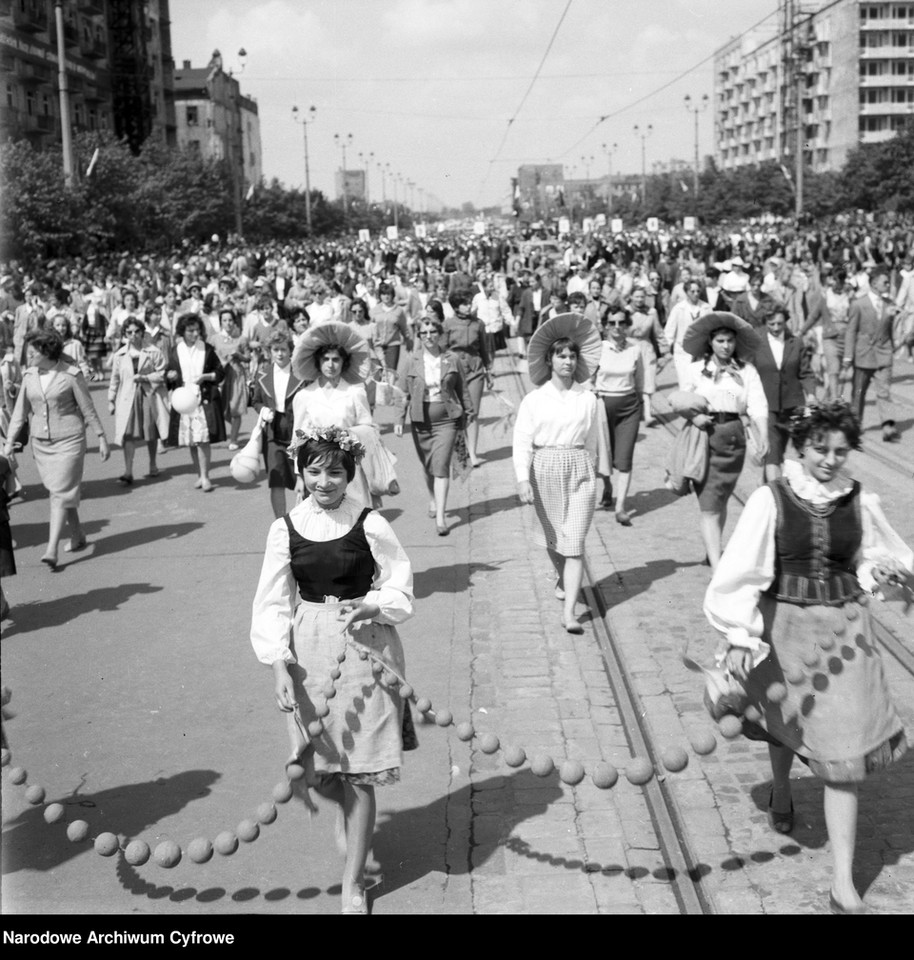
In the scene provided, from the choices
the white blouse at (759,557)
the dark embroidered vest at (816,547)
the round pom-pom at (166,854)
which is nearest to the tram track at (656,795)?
the white blouse at (759,557)

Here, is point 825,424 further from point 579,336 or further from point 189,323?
point 189,323

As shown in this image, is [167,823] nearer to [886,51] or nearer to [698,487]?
[698,487]

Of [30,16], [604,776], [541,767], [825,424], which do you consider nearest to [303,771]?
[541,767]

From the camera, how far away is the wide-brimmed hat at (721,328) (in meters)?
8.39

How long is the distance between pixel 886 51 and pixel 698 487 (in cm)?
8669

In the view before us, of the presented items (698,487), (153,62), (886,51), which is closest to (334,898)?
(698,487)

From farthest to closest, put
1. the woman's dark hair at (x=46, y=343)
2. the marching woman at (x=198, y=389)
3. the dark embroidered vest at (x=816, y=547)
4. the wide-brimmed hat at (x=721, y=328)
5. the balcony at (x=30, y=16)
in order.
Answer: the balcony at (x=30, y=16) → the marching woman at (x=198, y=389) → the woman's dark hair at (x=46, y=343) → the wide-brimmed hat at (x=721, y=328) → the dark embroidered vest at (x=816, y=547)

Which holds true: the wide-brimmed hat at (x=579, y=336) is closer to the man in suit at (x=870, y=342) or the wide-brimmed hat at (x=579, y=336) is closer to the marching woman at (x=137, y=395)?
the marching woman at (x=137, y=395)

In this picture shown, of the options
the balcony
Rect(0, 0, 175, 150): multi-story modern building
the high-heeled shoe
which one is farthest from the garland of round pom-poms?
the balcony

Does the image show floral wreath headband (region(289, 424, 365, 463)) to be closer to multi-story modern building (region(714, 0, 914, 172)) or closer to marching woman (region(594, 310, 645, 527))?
marching woman (region(594, 310, 645, 527))

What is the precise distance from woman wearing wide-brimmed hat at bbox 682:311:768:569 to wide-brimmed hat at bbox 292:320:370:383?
205 centimetres

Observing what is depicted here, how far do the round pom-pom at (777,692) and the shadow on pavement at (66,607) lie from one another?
16.7 feet

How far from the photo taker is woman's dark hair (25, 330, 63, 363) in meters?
9.87
